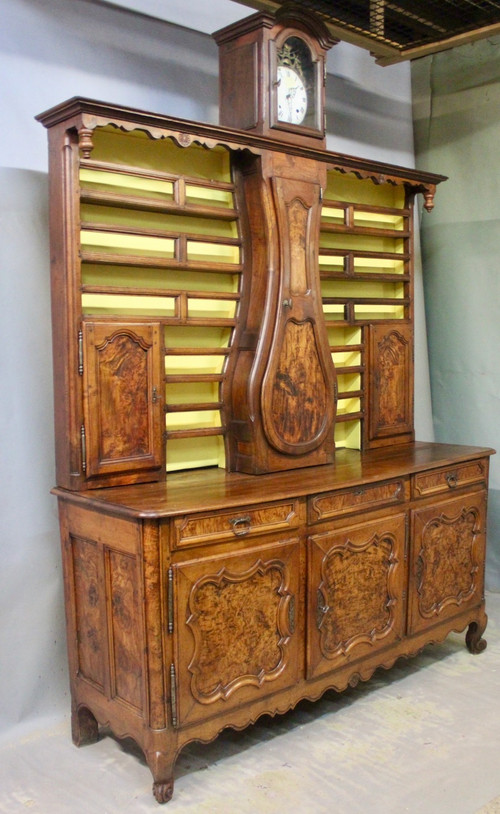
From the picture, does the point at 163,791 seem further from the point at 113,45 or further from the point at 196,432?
the point at 113,45

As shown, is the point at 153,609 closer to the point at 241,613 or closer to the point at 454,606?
the point at 241,613

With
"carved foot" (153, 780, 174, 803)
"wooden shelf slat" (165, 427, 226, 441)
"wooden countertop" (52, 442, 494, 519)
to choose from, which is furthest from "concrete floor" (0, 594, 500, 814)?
"wooden shelf slat" (165, 427, 226, 441)

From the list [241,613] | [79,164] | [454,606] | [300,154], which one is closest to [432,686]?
[454,606]

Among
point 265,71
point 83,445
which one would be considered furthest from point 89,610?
point 265,71

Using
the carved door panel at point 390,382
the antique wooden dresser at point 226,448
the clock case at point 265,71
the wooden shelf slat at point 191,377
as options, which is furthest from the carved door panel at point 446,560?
the clock case at point 265,71

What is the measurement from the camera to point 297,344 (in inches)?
141

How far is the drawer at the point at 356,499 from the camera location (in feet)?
10.7

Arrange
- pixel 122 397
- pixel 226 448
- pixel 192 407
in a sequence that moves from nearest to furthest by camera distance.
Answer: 1. pixel 122 397
2. pixel 192 407
3. pixel 226 448

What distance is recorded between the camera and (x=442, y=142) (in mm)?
4945

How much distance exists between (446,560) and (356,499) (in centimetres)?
77

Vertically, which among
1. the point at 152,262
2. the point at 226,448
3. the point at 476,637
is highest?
the point at 152,262

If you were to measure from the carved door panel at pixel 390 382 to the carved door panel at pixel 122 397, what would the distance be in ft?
4.49

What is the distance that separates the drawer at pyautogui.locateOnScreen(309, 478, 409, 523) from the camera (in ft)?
10.7

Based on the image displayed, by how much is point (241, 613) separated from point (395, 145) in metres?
3.15
